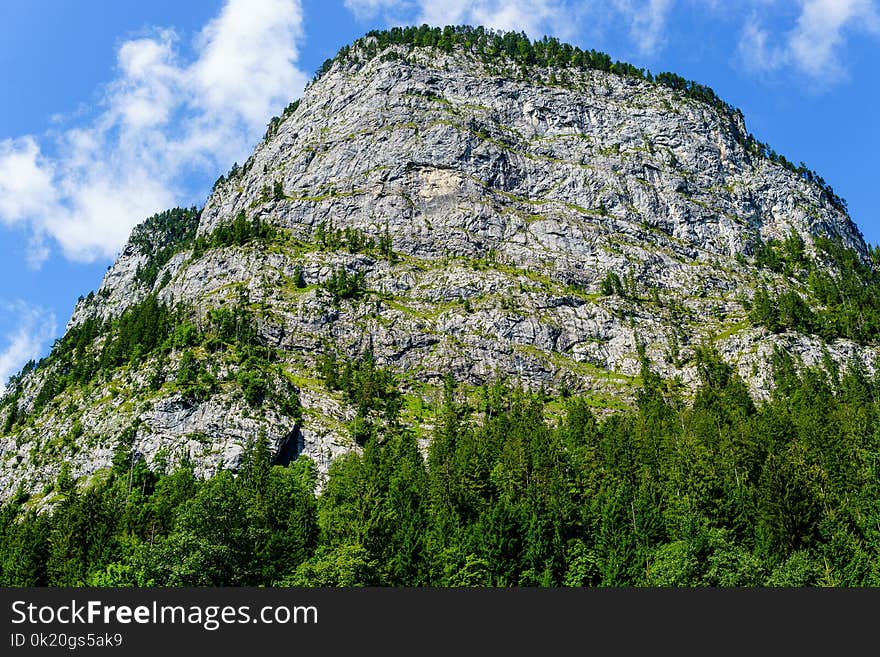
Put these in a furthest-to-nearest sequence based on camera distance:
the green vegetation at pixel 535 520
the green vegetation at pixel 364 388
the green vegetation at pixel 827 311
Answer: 1. the green vegetation at pixel 827 311
2. the green vegetation at pixel 364 388
3. the green vegetation at pixel 535 520

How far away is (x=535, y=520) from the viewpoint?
6606cm

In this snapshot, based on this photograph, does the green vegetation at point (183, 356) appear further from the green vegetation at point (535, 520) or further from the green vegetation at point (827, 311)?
A: the green vegetation at point (827, 311)

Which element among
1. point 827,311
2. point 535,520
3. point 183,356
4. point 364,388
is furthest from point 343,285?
point 827,311

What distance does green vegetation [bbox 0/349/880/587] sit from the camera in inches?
2266

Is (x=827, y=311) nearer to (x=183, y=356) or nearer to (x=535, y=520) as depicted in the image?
(x=535, y=520)

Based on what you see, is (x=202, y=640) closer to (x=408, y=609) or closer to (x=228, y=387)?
(x=408, y=609)

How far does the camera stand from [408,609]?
3494cm

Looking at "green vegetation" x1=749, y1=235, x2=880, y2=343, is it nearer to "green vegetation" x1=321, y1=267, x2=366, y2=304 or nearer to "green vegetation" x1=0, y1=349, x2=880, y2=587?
"green vegetation" x1=0, y1=349, x2=880, y2=587

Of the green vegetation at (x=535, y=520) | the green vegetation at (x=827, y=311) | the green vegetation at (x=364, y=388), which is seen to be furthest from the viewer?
the green vegetation at (x=827, y=311)

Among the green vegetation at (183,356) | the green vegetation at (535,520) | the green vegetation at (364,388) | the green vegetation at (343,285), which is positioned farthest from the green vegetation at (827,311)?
the green vegetation at (183,356)

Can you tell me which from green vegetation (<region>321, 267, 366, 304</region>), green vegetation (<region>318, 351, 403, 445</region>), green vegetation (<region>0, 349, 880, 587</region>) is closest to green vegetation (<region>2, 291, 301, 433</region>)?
green vegetation (<region>318, 351, 403, 445</region>)

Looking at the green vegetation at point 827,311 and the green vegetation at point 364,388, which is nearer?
the green vegetation at point 364,388

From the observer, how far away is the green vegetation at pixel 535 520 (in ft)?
189

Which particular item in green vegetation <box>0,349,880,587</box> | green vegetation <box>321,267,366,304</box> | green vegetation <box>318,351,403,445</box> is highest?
green vegetation <box>321,267,366,304</box>
